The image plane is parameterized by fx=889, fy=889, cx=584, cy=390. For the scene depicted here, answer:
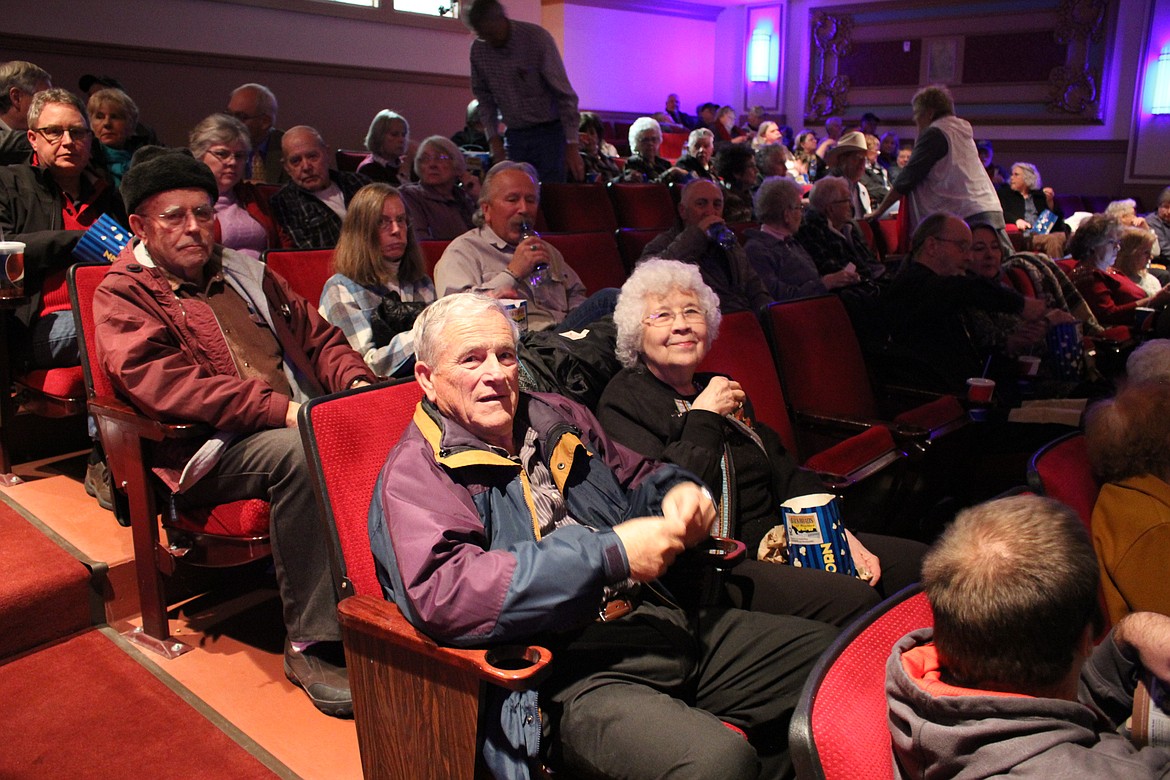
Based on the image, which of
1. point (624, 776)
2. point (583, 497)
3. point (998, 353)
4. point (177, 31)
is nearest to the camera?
point (624, 776)

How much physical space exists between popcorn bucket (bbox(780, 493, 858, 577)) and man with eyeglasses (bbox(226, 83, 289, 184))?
10.7ft

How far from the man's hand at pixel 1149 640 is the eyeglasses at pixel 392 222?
7.23 feet

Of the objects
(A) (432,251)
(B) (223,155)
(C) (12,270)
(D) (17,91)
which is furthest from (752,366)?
(D) (17,91)

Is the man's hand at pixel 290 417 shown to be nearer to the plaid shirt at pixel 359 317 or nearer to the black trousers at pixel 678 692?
the plaid shirt at pixel 359 317

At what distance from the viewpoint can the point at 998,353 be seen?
10.9 ft

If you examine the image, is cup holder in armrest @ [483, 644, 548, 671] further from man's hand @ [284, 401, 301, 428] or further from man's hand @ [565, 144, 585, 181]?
man's hand @ [565, 144, 585, 181]

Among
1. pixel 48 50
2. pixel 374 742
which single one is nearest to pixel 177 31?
pixel 48 50

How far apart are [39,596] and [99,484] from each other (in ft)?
2.11

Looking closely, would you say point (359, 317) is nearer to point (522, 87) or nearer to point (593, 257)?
point (593, 257)

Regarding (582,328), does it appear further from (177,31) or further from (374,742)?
(177,31)

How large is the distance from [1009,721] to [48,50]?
6.15m

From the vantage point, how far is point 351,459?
A: 5.40ft

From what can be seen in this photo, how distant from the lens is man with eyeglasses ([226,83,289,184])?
13.8ft

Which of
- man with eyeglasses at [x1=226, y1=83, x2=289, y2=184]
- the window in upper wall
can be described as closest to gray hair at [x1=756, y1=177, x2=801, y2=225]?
man with eyeglasses at [x1=226, y1=83, x2=289, y2=184]
